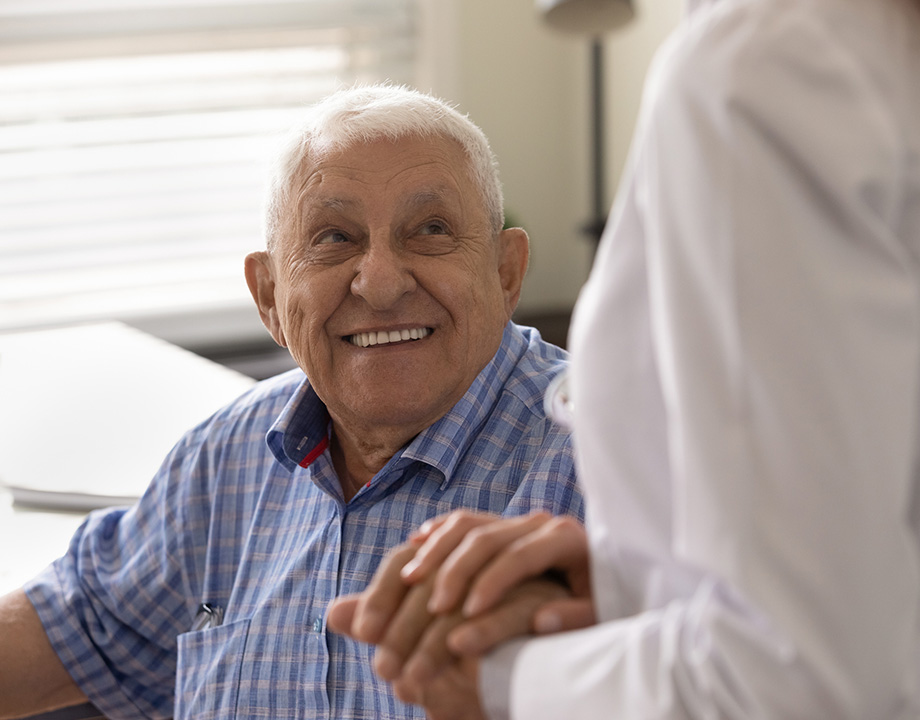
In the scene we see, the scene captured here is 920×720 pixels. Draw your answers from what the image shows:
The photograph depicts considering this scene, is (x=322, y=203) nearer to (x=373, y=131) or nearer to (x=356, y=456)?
(x=373, y=131)

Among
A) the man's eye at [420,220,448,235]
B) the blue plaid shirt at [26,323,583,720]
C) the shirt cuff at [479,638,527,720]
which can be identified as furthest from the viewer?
the man's eye at [420,220,448,235]

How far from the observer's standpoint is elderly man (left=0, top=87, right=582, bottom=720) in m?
1.16

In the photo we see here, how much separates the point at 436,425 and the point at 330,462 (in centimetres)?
16

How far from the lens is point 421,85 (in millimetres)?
3553

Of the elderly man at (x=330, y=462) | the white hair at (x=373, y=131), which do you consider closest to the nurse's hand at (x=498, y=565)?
the elderly man at (x=330, y=462)

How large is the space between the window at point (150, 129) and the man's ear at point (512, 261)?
6.85ft

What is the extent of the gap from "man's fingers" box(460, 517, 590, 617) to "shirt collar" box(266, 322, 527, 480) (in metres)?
0.51

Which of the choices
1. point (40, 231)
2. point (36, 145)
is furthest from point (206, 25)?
point (40, 231)

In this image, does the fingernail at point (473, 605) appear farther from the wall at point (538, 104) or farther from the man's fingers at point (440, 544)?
the wall at point (538, 104)

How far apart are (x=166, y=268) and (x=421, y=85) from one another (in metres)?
1.14

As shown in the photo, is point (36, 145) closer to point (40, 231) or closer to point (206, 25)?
point (40, 231)

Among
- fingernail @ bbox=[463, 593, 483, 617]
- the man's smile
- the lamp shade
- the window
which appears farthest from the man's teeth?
the window

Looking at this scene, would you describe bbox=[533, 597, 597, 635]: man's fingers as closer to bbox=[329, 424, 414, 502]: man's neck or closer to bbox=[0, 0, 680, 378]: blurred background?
bbox=[329, 424, 414, 502]: man's neck

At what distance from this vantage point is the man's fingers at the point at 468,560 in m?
0.62
